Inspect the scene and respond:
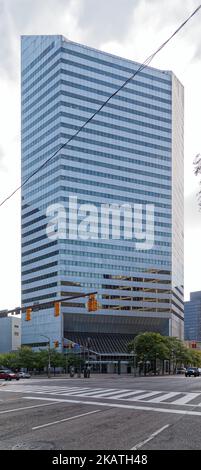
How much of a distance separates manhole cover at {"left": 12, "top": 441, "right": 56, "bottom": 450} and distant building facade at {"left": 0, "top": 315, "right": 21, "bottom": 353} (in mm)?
175122

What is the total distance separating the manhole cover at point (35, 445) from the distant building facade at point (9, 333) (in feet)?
575

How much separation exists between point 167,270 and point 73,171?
45191mm

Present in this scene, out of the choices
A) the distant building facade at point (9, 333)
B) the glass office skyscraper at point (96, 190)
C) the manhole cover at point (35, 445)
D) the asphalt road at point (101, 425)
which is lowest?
the distant building facade at point (9, 333)

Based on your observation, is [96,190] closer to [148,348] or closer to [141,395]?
[148,348]

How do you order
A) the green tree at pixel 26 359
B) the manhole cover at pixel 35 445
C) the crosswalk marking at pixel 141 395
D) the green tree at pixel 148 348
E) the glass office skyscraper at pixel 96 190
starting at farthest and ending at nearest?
1. the glass office skyscraper at pixel 96 190
2. the green tree at pixel 26 359
3. the green tree at pixel 148 348
4. the crosswalk marking at pixel 141 395
5. the manhole cover at pixel 35 445

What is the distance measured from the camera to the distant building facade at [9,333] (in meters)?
183

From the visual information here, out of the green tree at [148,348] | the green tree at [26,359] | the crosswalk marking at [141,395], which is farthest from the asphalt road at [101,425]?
the green tree at [26,359]

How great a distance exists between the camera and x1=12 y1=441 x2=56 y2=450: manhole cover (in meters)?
11.8

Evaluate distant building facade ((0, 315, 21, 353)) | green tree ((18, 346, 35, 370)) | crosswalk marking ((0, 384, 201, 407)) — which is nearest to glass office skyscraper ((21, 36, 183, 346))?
distant building facade ((0, 315, 21, 353))

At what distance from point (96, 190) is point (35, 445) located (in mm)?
137124

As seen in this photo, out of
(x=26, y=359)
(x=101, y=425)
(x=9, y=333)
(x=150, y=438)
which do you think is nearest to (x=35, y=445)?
(x=150, y=438)

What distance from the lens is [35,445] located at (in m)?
12.1

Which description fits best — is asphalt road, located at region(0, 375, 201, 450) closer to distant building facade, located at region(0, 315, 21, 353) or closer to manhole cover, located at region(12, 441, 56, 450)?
manhole cover, located at region(12, 441, 56, 450)

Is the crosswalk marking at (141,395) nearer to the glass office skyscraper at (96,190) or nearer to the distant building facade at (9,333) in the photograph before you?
the glass office skyscraper at (96,190)
